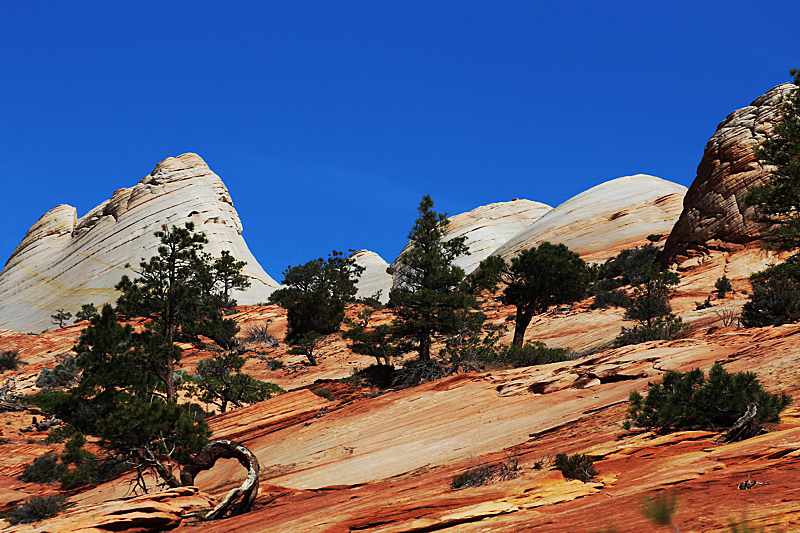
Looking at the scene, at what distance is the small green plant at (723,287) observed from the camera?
99.3 feet

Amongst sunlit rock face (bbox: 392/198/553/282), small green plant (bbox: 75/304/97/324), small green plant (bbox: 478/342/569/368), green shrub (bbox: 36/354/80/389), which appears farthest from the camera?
sunlit rock face (bbox: 392/198/553/282)

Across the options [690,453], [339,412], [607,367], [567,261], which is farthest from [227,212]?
[690,453]

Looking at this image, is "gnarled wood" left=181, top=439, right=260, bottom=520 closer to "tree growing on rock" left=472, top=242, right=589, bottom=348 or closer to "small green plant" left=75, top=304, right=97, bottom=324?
"tree growing on rock" left=472, top=242, right=589, bottom=348

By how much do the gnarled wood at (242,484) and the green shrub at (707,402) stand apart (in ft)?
23.4

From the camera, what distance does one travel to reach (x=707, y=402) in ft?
32.1

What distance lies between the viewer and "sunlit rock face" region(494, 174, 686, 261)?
59.2 m

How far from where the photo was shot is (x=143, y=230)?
6956 centimetres

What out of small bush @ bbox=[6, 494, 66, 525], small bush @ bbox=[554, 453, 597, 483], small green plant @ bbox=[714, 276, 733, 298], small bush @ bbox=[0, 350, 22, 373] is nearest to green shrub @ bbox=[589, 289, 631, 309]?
small green plant @ bbox=[714, 276, 733, 298]

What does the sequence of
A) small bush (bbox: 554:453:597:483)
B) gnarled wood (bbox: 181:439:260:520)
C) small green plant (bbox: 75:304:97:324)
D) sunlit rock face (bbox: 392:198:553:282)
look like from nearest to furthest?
small bush (bbox: 554:453:597:483) < gnarled wood (bbox: 181:439:260:520) < small green plant (bbox: 75:304:97:324) < sunlit rock face (bbox: 392:198:553:282)

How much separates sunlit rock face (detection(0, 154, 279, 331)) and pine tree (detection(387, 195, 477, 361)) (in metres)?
40.5

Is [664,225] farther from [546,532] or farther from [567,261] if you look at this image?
[546,532]

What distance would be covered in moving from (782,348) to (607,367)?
13.0 feet

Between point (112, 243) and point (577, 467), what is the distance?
70751 millimetres

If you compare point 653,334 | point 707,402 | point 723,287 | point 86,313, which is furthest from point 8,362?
point 723,287
